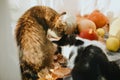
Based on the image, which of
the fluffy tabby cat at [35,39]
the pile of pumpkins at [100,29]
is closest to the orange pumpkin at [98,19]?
the pile of pumpkins at [100,29]

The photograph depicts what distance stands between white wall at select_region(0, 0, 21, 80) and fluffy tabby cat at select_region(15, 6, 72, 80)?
0.05 meters

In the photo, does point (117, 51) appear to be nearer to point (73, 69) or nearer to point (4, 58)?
point (73, 69)

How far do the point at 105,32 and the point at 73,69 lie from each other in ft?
0.85

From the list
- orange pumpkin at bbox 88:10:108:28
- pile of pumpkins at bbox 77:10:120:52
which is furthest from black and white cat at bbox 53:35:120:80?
orange pumpkin at bbox 88:10:108:28

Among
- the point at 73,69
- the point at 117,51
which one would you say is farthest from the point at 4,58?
the point at 117,51

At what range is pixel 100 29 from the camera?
2.76ft

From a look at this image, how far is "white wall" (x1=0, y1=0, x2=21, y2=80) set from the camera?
0.63 m

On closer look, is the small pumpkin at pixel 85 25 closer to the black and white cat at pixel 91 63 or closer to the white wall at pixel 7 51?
the black and white cat at pixel 91 63

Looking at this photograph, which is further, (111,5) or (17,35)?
(111,5)

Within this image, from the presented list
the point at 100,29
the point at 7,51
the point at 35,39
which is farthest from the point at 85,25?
the point at 7,51

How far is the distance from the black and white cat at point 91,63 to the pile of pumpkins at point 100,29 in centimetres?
4

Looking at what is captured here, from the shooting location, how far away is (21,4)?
83 cm

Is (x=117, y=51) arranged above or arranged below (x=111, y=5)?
below

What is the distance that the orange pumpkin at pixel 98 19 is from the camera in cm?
89
